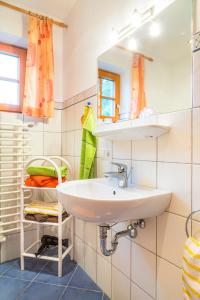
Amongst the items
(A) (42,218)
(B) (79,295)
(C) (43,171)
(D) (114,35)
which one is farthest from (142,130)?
(B) (79,295)

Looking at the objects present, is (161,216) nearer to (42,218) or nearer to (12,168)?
(42,218)

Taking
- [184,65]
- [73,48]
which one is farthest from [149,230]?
[73,48]

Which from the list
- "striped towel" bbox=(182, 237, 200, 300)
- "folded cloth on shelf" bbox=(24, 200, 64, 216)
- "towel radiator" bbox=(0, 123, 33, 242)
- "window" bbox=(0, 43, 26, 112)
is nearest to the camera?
"striped towel" bbox=(182, 237, 200, 300)

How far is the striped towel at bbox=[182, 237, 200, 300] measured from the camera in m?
0.65

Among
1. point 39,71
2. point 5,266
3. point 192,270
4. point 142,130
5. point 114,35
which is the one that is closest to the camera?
point 192,270

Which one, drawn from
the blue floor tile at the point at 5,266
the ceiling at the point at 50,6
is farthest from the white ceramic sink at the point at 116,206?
the ceiling at the point at 50,6

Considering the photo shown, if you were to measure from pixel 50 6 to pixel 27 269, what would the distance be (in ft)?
7.98

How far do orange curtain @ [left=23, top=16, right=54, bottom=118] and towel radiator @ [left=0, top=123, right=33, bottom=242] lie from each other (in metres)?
0.22

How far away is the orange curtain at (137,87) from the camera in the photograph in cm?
118

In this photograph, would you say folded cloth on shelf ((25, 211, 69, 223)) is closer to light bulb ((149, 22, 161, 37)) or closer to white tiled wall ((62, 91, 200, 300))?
white tiled wall ((62, 91, 200, 300))

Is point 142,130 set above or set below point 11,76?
below

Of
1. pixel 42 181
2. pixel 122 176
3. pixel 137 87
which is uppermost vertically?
pixel 137 87

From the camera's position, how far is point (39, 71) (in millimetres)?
1905

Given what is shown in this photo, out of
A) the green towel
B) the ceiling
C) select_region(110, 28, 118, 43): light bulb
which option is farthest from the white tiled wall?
the ceiling
